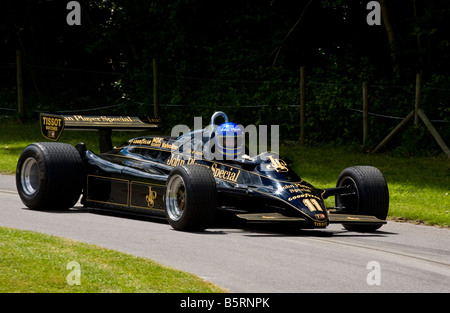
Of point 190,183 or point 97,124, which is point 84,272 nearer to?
point 190,183

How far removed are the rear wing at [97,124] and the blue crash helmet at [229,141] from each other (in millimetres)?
2454

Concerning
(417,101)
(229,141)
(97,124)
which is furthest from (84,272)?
(417,101)

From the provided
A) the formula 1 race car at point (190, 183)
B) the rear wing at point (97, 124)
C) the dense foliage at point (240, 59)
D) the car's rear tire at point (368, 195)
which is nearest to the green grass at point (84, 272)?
the formula 1 race car at point (190, 183)

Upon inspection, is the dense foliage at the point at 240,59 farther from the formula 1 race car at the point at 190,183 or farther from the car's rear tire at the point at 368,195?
the formula 1 race car at the point at 190,183

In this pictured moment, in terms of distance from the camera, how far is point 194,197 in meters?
9.73

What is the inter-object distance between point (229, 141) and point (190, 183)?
4.46 ft

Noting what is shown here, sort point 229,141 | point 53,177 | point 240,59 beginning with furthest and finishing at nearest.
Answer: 1. point 240,59
2. point 53,177
3. point 229,141

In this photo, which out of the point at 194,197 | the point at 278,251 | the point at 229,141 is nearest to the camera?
the point at 278,251

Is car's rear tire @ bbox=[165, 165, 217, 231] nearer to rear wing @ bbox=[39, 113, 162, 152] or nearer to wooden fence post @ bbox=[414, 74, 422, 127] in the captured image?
rear wing @ bbox=[39, 113, 162, 152]

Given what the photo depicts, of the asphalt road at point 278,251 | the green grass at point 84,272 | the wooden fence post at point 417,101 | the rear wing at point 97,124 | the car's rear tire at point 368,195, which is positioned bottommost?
the asphalt road at point 278,251

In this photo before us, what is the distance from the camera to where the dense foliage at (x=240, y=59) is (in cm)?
2097

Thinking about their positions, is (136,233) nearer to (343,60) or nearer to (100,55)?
(343,60)

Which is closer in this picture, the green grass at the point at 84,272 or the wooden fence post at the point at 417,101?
the green grass at the point at 84,272

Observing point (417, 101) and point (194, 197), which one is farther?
point (417, 101)
